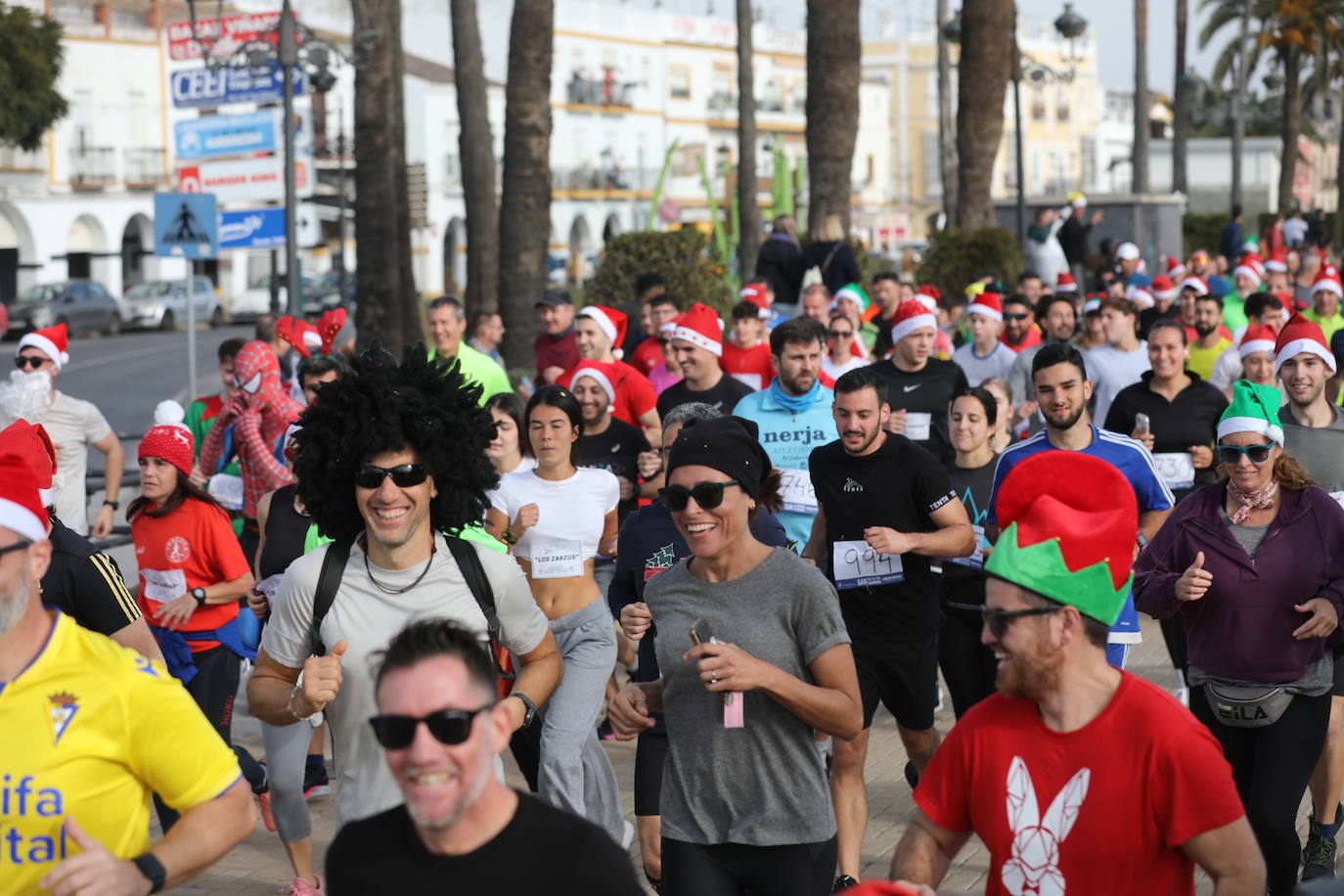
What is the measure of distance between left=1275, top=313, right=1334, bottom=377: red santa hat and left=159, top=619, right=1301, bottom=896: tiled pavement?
243 centimetres

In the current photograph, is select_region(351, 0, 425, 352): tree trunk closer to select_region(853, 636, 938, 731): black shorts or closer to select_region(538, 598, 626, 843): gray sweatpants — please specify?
select_region(538, 598, 626, 843): gray sweatpants

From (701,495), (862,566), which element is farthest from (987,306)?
(701,495)

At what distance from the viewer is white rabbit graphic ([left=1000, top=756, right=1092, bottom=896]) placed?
380 cm

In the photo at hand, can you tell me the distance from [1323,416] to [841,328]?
436 cm

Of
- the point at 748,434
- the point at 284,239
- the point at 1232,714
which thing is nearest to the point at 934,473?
the point at 1232,714

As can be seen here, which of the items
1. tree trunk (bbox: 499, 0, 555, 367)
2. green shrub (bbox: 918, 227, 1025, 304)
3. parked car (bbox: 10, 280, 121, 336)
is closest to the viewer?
tree trunk (bbox: 499, 0, 555, 367)

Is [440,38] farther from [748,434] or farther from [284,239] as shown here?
[748,434]

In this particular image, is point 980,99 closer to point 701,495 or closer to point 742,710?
point 701,495

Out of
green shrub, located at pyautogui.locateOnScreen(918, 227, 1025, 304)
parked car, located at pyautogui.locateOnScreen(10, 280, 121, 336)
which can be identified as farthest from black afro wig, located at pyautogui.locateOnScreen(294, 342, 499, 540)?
parked car, located at pyautogui.locateOnScreen(10, 280, 121, 336)

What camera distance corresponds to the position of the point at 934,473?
7.61 metres

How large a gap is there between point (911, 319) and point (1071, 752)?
7.62 metres

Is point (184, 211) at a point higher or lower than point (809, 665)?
higher

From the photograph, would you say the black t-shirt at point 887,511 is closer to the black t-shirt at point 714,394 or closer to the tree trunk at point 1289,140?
the black t-shirt at point 714,394

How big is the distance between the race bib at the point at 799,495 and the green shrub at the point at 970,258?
49.9 ft
